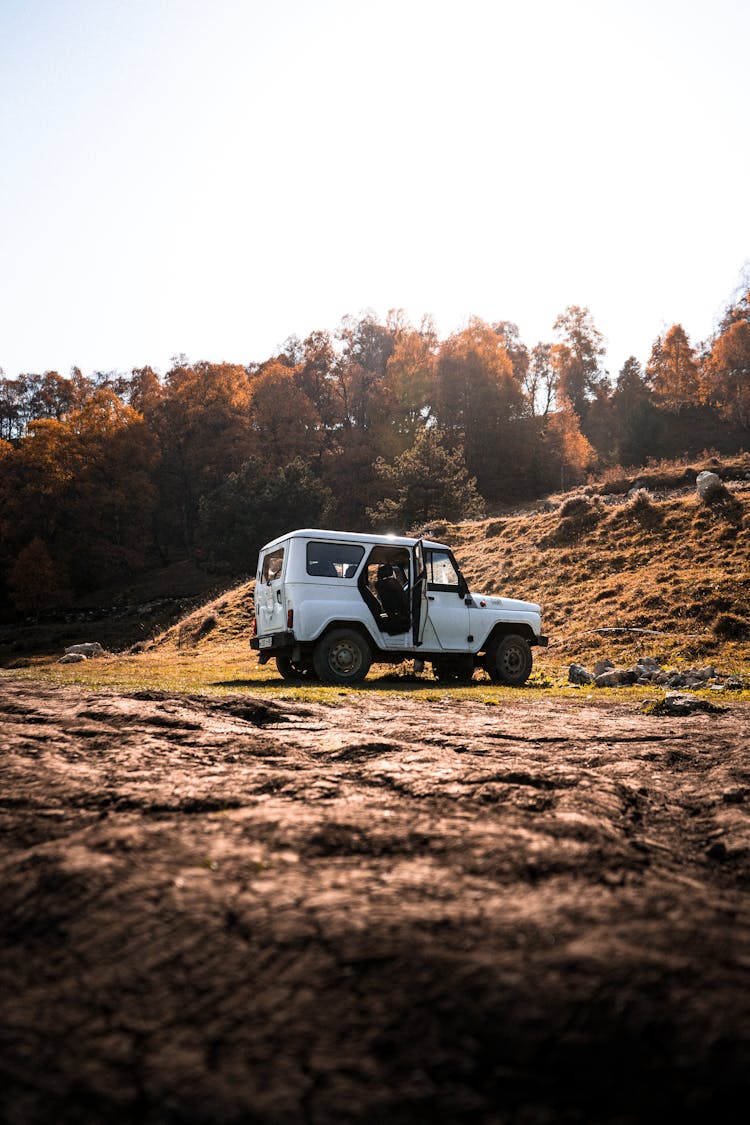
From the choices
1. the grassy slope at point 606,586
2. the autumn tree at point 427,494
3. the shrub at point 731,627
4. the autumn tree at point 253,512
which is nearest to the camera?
the shrub at point 731,627

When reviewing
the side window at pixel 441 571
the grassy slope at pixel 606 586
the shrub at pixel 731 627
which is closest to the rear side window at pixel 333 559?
the side window at pixel 441 571

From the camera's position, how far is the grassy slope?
14.0 m

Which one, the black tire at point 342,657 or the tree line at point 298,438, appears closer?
the black tire at point 342,657

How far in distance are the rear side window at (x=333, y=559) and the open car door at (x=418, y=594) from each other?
0.89 metres

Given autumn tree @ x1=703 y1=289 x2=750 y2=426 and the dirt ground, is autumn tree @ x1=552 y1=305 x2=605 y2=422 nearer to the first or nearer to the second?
autumn tree @ x1=703 y1=289 x2=750 y2=426

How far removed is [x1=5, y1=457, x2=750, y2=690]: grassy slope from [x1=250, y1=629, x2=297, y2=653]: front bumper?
24.0 inches

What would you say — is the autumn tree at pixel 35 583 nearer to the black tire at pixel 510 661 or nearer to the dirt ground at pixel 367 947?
the black tire at pixel 510 661

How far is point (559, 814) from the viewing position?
9.46ft

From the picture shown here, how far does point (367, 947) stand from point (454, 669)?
36.8 ft

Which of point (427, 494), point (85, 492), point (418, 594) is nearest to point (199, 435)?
point (85, 492)

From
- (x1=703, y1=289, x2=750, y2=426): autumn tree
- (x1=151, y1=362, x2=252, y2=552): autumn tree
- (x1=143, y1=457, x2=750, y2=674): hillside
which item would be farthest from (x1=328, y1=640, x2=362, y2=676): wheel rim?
(x1=703, y1=289, x2=750, y2=426): autumn tree

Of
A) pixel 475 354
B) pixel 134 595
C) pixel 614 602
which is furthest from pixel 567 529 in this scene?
pixel 475 354

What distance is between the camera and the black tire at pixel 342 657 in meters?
11.1

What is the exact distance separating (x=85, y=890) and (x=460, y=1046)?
1133 millimetres
